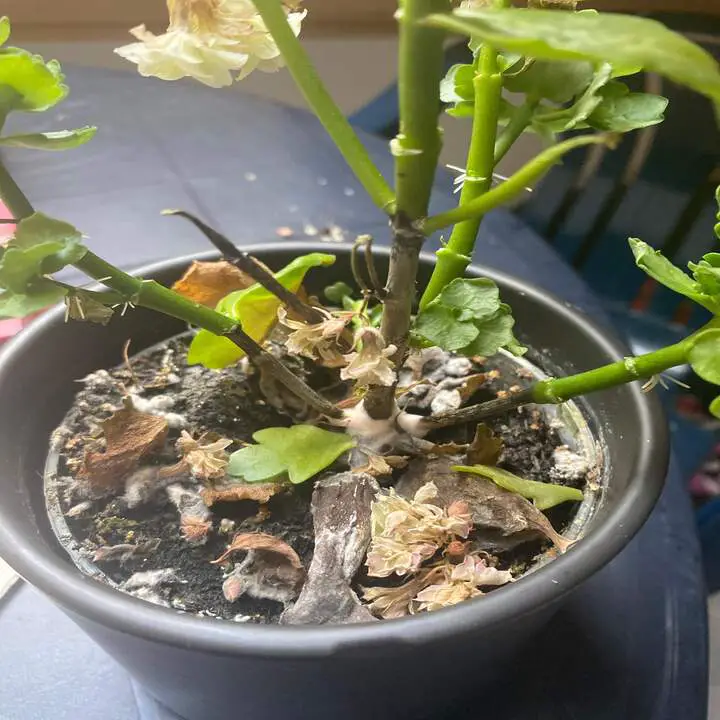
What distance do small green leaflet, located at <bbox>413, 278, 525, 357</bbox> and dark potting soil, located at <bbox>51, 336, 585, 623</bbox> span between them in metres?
0.10

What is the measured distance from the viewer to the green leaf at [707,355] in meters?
0.30

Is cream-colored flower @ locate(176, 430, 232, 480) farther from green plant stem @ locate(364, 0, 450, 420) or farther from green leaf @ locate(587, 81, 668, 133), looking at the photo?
green leaf @ locate(587, 81, 668, 133)

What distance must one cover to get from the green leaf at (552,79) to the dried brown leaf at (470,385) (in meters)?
0.15

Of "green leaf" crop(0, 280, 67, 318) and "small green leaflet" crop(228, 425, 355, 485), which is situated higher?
"green leaf" crop(0, 280, 67, 318)

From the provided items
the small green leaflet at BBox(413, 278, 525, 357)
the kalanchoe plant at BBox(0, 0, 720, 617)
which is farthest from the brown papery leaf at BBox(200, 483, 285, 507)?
the small green leaflet at BBox(413, 278, 525, 357)

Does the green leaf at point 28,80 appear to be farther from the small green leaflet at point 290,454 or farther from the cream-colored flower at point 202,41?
the small green leaflet at point 290,454

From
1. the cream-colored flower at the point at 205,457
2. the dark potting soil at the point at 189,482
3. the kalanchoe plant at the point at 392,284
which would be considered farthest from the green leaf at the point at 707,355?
the cream-colored flower at the point at 205,457

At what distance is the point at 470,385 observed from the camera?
1.44 ft

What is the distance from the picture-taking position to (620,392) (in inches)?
15.7

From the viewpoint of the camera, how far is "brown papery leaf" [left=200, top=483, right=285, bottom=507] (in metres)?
0.38

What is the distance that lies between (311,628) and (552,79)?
0.83ft

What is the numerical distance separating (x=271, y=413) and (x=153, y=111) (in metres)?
0.59

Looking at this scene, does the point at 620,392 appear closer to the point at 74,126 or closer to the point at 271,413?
the point at 271,413

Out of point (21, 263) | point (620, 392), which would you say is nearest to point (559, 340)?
point (620, 392)
